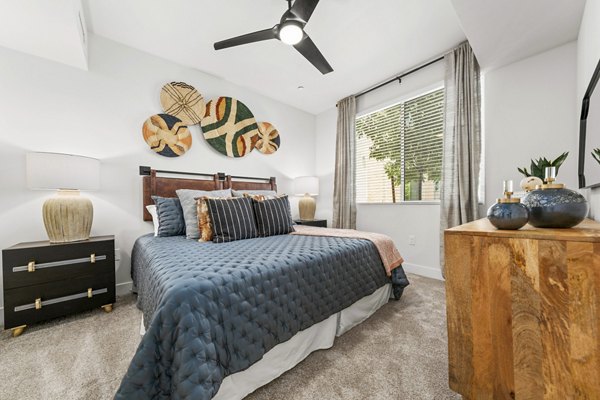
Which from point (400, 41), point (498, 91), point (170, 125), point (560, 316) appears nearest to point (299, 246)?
point (560, 316)

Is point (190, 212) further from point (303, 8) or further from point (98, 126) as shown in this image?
point (303, 8)

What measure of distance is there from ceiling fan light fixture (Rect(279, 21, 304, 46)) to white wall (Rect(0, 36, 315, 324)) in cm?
166

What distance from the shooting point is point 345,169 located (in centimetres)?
371

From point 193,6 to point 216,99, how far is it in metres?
1.17

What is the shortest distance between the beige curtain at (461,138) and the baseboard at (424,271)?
0.31m

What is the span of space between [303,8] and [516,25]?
1.71m

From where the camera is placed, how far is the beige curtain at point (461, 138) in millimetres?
→ 2465

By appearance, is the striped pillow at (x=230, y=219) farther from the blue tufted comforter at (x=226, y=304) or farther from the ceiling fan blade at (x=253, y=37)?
the ceiling fan blade at (x=253, y=37)

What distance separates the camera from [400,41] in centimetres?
246

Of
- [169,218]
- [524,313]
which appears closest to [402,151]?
[524,313]

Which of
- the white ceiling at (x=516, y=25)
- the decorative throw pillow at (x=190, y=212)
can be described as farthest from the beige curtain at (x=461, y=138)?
the decorative throw pillow at (x=190, y=212)

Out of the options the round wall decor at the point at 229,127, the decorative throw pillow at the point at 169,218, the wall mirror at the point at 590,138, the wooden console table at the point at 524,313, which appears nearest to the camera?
the wooden console table at the point at 524,313

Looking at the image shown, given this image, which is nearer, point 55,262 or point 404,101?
point 55,262

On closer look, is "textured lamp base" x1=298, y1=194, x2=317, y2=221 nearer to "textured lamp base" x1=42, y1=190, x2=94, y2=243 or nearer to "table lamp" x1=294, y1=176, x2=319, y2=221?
"table lamp" x1=294, y1=176, x2=319, y2=221
